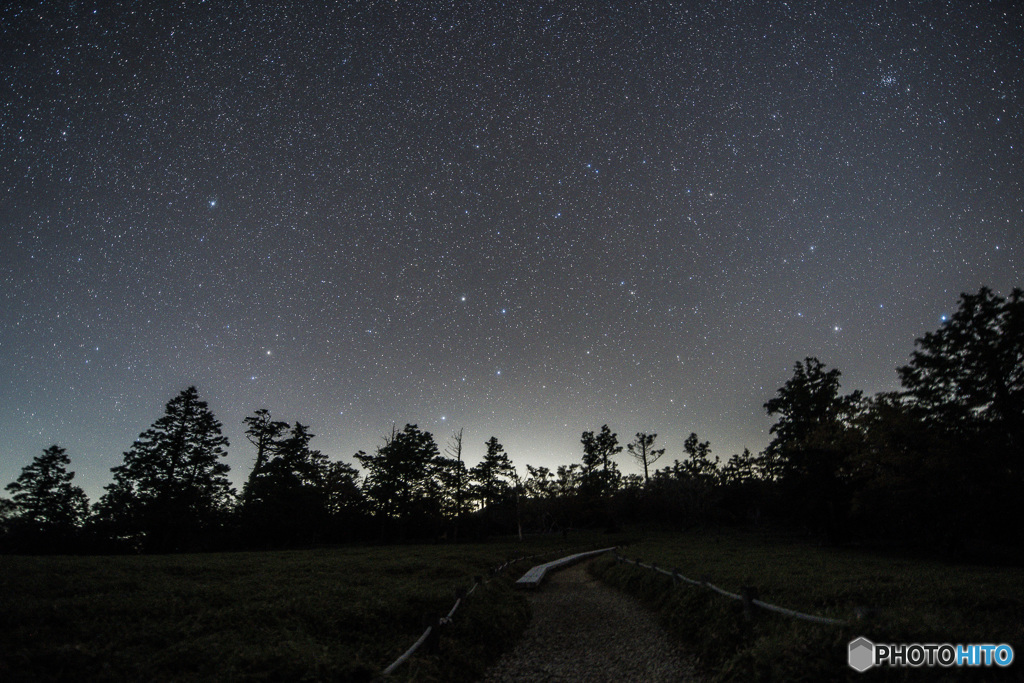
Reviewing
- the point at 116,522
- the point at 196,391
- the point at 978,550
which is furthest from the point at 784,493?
the point at 116,522

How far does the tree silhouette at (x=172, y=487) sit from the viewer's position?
4203cm

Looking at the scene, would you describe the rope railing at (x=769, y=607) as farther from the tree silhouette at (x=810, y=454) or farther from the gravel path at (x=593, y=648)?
the tree silhouette at (x=810, y=454)

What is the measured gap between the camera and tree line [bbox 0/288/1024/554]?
21.4 m

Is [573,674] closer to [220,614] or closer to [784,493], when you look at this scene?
[220,614]

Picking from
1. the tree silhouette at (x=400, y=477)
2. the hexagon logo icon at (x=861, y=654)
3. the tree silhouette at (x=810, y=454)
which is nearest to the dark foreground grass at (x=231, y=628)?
the hexagon logo icon at (x=861, y=654)

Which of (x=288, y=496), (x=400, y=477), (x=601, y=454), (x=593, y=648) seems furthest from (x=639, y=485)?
(x=593, y=648)

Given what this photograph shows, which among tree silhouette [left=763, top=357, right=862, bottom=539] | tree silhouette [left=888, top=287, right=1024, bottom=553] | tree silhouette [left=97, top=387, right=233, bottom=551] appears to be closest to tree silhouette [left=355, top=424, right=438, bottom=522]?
tree silhouette [left=97, top=387, right=233, bottom=551]

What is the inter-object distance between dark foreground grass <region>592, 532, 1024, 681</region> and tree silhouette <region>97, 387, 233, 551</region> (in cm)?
4670

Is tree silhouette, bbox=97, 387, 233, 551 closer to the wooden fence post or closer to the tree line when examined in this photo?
the tree line

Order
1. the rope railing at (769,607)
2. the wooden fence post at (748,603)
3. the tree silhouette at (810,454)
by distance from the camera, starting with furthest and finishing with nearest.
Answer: the tree silhouette at (810,454) < the wooden fence post at (748,603) < the rope railing at (769,607)

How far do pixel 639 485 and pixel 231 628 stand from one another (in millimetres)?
75056

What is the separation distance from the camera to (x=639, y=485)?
2958 inches

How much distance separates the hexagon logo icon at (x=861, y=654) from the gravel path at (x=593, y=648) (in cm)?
292

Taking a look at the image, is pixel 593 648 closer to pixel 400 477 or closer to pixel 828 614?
pixel 828 614
